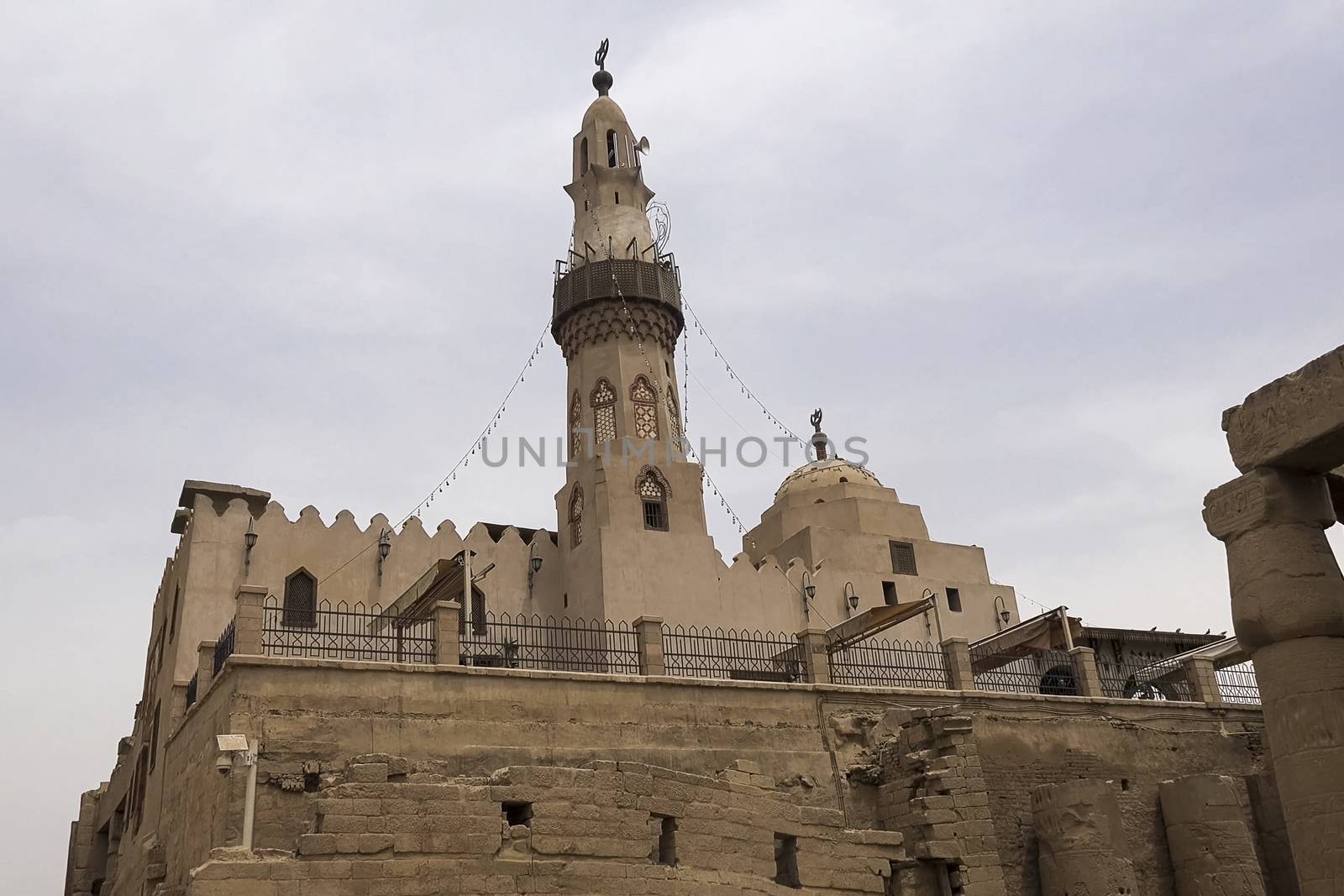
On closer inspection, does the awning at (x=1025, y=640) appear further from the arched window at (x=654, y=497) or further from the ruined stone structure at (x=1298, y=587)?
the ruined stone structure at (x=1298, y=587)

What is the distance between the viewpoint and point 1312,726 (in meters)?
7.54

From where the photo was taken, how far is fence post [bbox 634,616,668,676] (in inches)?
618

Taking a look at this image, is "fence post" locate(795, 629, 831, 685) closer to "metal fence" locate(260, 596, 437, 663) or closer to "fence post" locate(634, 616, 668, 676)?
"fence post" locate(634, 616, 668, 676)

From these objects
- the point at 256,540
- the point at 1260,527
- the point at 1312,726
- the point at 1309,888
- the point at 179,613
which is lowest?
the point at 1309,888

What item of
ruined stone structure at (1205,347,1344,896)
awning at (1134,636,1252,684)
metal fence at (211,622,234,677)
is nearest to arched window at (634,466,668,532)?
metal fence at (211,622,234,677)

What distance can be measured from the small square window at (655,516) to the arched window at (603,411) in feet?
5.47

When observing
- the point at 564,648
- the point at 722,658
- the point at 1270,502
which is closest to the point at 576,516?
the point at 722,658

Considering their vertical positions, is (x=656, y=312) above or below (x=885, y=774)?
above

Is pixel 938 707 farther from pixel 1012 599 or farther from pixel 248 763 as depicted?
pixel 1012 599

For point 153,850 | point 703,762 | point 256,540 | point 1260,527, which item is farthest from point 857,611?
point 1260,527

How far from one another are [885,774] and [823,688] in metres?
1.37

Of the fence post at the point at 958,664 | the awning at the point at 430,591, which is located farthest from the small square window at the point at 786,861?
the awning at the point at 430,591

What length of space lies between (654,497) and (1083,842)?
10.1 meters

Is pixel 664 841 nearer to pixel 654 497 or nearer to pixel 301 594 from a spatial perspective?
pixel 301 594
